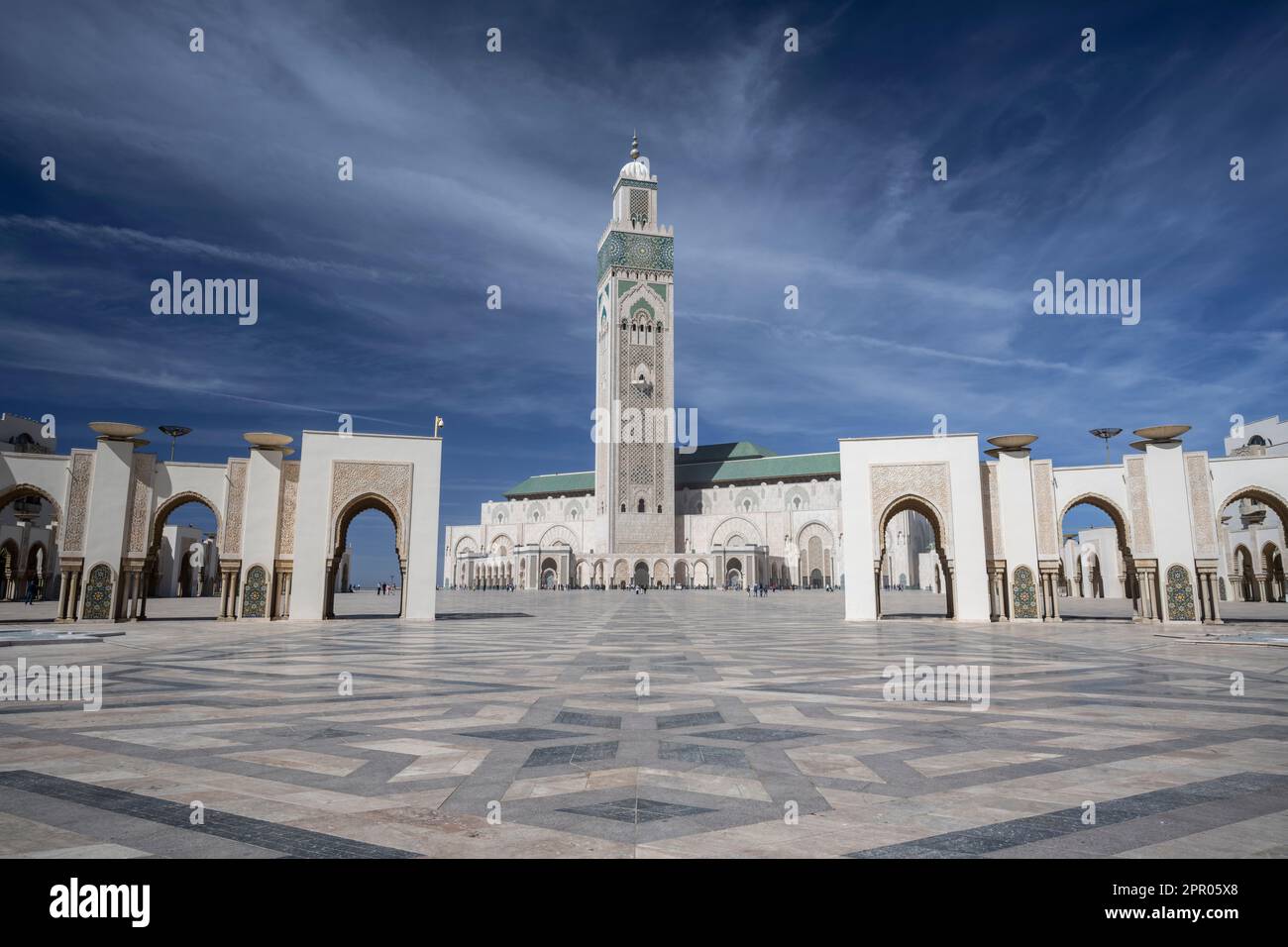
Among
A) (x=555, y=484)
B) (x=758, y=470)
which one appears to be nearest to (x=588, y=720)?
(x=758, y=470)

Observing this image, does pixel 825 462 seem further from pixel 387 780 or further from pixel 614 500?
pixel 387 780

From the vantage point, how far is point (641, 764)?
3445mm

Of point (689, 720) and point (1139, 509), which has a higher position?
point (1139, 509)

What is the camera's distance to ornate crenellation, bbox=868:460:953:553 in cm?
1720

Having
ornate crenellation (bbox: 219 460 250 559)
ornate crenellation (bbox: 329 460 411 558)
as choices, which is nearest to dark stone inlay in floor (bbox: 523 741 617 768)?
ornate crenellation (bbox: 329 460 411 558)

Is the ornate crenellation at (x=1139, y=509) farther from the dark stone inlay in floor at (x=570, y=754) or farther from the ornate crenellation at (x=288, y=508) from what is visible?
the ornate crenellation at (x=288, y=508)

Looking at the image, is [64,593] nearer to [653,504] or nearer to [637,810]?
[637,810]

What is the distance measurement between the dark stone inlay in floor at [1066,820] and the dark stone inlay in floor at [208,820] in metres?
1.58

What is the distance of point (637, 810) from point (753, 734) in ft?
5.25

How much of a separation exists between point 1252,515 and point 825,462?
31927 millimetres

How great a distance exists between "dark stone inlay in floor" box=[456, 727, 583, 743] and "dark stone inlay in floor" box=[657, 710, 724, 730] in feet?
1.91
